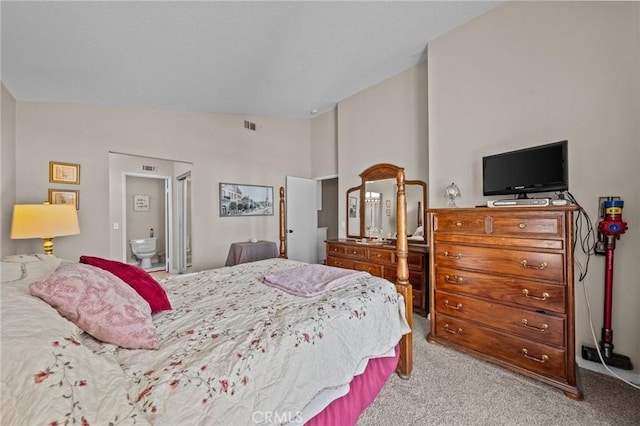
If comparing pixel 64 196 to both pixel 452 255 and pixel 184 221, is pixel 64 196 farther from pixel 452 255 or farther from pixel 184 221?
pixel 452 255

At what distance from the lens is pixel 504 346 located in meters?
2.03

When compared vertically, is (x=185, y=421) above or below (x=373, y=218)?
below

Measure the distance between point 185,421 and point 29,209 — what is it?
9.29 ft

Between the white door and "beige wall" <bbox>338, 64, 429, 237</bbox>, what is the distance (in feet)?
3.27

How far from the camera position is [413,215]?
11.5ft

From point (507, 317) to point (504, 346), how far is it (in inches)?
9.3

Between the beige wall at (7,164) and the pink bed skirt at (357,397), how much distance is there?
3386mm

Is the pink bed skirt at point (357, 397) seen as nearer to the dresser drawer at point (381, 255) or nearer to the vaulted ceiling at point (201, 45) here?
the dresser drawer at point (381, 255)

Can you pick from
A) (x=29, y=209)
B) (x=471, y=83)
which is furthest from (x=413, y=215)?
(x=29, y=209)

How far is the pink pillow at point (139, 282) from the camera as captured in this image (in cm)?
135

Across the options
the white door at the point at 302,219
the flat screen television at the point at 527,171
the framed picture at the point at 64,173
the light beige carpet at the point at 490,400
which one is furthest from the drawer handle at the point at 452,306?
the framed picture at the point at 64,173

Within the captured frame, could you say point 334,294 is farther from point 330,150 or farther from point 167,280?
point 330,150

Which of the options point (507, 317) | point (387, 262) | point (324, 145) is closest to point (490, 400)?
point (507, 317)

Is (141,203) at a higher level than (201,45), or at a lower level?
lower
